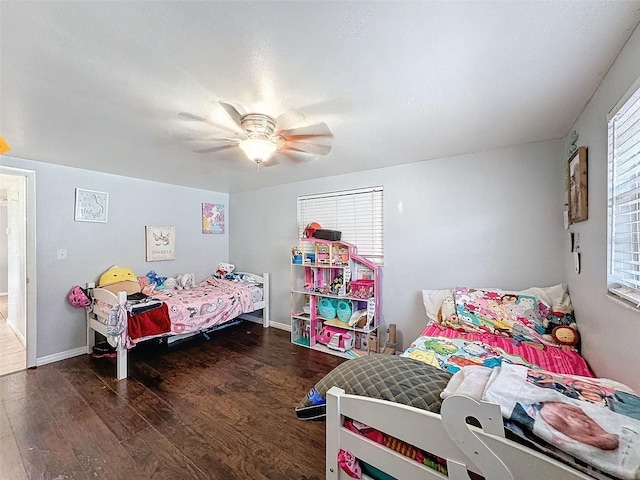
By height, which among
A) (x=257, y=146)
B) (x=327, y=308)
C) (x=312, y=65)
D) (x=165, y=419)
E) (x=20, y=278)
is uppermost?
(x=312, y=65)

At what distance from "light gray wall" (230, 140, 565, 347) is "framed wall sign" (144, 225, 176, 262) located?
7.79 ft

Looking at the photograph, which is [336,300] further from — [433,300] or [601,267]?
[601,267]

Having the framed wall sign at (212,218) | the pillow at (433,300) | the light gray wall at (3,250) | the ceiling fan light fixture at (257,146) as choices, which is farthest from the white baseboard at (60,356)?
the light gray wall at (3,250)

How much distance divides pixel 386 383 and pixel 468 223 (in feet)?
7.20

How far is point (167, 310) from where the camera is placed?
2840mm

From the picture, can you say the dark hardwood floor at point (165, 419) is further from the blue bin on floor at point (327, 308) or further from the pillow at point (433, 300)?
the pillow at point (433, 300)

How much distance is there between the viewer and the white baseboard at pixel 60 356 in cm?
278

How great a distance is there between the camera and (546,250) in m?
2.30

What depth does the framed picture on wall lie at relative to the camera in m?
1.63

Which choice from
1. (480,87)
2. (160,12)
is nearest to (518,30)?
(480,87)

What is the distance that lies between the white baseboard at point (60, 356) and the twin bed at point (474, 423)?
3377mm

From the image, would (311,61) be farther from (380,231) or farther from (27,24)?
(380,231)

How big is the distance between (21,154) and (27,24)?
89.4 inches

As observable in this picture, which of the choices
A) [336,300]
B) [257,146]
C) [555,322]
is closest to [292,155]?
[257,146]
